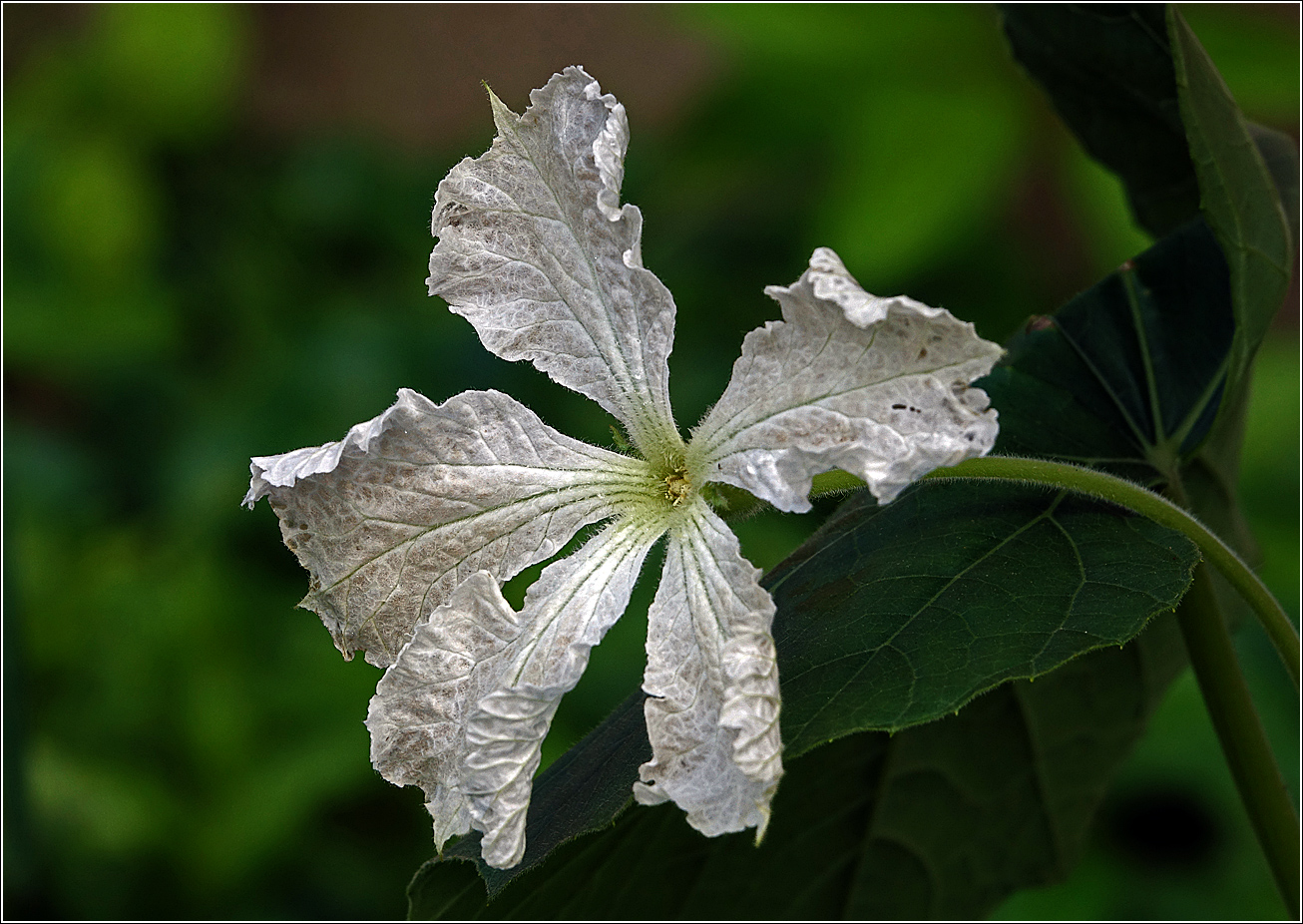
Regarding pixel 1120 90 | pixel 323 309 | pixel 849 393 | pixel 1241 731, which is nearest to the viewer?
pixel 849 393

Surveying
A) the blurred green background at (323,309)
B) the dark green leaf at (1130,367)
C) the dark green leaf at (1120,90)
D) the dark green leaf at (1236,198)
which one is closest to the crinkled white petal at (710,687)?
the dark green leaf at (1130,367)

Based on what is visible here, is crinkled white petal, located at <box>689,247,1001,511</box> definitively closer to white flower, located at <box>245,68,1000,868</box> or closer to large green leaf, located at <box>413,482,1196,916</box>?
white flower, located at <box>245,68,1000,868</box>

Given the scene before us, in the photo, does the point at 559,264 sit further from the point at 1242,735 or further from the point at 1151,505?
the point at 1242,735

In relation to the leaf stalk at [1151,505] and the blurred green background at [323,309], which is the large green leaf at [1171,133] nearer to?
the leaf stalk at [1151,505]

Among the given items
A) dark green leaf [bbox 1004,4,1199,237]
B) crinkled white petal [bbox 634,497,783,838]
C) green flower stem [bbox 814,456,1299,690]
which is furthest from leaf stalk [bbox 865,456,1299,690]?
dark green leaf [bbox 1004,4,1199,237]

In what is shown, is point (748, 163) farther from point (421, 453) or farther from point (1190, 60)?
point (421, 453)

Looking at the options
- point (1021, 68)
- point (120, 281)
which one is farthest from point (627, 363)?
point (120, 281)

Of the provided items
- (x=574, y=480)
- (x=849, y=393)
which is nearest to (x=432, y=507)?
(x=574, y=480)
